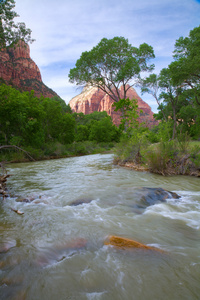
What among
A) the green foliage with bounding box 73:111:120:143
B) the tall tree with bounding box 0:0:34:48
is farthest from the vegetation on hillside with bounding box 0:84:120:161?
the green foliage with bounding box 73:111:120:143

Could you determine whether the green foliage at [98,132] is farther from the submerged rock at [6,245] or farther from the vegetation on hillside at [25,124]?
the submerged rock at [6,245]

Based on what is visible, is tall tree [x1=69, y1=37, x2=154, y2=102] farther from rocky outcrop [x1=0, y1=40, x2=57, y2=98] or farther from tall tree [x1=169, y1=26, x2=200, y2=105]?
rocky outcrop [x1=0, y1=40, x2=57, y2=98]

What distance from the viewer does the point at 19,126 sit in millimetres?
15883

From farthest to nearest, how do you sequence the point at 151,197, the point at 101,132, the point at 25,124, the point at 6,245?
the point at 101,132, the point at 25,124, the point at 151,197, the point at 6,245

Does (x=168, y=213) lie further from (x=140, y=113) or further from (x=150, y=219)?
(x=140, y=113)

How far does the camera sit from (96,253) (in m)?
2.31

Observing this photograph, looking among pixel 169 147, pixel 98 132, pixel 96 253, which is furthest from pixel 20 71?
pixel 96 253

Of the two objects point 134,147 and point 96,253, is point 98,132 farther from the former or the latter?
point 96,253

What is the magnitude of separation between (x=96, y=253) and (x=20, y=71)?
94781 mm

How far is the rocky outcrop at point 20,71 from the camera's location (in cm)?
7238

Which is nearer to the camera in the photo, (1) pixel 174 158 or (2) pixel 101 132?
(1) pixel 174 158

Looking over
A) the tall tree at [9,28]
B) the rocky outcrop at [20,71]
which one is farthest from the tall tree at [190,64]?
the rocky outcrop at [20,71]

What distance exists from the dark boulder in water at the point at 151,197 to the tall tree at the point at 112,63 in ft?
51.9

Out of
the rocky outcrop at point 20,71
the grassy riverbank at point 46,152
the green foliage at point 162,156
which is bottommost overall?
the grassy riverbank at point 46,152
